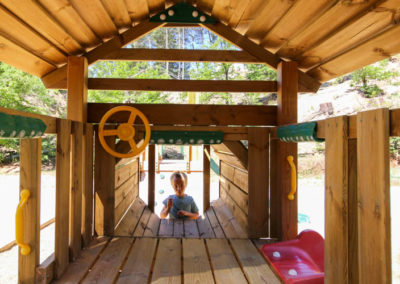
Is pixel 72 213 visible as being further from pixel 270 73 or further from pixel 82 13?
pixel 270 73

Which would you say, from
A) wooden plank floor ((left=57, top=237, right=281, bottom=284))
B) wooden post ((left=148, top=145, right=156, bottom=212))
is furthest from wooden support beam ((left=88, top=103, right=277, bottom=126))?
wooden post ((left=148, top=145, right=156, bottom=212))

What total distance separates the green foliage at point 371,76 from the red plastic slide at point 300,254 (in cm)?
1558

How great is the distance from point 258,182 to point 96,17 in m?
2.22

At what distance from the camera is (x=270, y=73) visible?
1538cm

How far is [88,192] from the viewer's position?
8.71ft

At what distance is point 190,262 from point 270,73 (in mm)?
14468

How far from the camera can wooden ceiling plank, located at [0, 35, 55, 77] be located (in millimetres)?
2331

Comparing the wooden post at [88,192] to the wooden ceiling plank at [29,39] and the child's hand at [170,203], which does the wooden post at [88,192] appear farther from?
the child's hand at [170,203]

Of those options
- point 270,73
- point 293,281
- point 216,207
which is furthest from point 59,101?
point 293,281

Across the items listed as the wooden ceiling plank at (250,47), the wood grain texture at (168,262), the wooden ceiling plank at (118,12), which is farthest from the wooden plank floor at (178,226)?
the wooden ceiling plank at (118,12)

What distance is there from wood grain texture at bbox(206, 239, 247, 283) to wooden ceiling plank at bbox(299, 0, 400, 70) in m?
2.09

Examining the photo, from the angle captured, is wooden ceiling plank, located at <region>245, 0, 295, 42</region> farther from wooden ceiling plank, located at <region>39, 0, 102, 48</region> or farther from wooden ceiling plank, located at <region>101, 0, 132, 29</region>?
wooden ceiling plank, located at <region>39, 0, 102, 48</region>

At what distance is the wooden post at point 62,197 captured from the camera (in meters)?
2.05

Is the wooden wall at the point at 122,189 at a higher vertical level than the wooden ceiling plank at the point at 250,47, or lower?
lower
